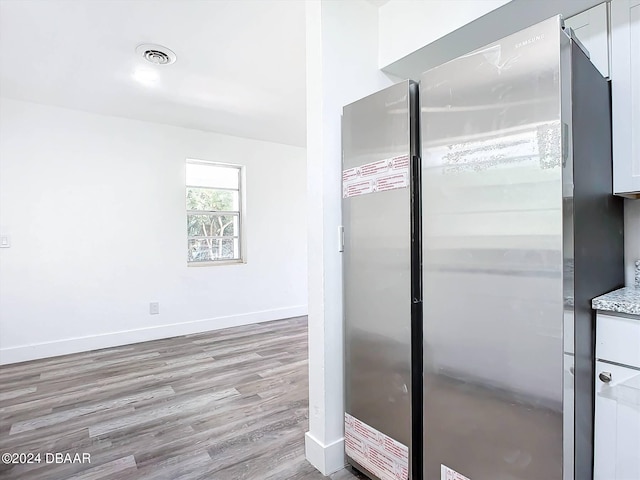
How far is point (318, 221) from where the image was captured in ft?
5.87

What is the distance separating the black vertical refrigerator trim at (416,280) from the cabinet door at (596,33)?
712 millimetres

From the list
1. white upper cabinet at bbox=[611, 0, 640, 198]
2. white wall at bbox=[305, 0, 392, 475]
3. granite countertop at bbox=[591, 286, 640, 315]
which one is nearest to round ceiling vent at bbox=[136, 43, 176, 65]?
white wall at bbox=[305, 0, 392, 475]

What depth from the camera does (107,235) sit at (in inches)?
152

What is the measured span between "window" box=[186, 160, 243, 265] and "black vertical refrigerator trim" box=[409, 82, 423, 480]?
12.0 ft

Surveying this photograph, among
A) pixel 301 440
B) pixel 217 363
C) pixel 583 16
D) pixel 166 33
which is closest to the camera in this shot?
pixel 583 16

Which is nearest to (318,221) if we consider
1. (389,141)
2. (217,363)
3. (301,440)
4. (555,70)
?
(389,141)

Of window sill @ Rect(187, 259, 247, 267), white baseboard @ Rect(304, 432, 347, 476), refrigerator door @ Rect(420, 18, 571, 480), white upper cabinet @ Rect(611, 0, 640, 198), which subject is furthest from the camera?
window sill @ Rect(187, 259, 247, 267)

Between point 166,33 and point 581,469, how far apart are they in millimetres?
2996

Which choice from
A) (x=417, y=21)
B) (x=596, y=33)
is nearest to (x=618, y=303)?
(x=596, y=33)

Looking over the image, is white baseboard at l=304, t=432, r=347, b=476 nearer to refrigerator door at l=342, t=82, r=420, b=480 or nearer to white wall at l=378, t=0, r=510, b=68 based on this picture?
refrigerator door at l=342, t=82, r=420, b=480

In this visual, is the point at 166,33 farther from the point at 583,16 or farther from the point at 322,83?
the point at 583,16

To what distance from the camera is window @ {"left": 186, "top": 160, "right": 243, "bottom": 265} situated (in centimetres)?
456

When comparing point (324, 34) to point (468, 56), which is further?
point (324, 34)

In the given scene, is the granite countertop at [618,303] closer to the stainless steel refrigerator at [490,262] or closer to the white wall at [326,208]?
the stainless steel refrigerator at [490,262]
